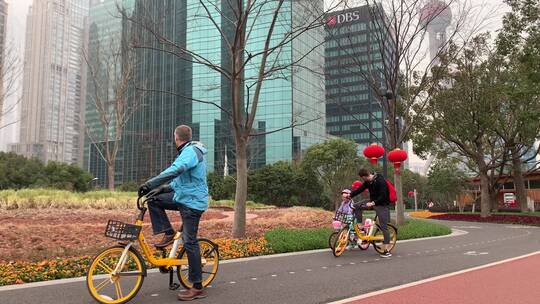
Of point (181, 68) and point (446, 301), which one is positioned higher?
point (181, 68)

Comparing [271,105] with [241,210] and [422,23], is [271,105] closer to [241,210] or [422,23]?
[422,23]

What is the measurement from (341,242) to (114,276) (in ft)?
16.9

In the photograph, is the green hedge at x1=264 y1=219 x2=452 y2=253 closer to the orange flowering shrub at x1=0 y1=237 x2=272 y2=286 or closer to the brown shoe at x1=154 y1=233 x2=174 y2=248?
the orange flowering shrub at x1=0 y1=237 x2=272 y2=286

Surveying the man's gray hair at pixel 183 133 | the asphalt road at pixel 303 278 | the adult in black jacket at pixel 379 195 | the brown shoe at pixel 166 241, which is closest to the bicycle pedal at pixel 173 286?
the asphalt road at pixel 303 278

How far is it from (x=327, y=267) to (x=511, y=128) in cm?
2667

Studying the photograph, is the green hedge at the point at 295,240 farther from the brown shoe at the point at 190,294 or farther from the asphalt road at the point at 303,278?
the brown shoe at the point at 190,294

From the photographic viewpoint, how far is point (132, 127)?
58938 millimetres

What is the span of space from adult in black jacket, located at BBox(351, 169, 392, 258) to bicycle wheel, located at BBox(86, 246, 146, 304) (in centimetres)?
536

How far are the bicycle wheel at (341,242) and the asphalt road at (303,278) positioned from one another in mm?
117

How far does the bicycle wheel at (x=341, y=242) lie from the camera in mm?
8484

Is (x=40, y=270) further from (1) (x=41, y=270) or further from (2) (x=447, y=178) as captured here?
(2) (x=447, y=178)

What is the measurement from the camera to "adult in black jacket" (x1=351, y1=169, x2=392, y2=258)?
880 centimetres

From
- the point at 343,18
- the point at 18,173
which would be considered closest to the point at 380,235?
the point at 343,18

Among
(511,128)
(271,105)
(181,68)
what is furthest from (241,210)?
(271,105)
